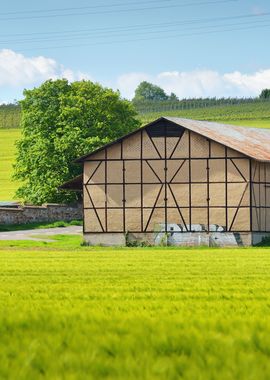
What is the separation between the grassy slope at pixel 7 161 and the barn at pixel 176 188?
44.0 m

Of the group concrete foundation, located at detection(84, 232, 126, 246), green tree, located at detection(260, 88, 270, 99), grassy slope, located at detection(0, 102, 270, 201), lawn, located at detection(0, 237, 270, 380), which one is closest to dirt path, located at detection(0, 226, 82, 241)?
concrete foundation, located at detection(84, 232, 126, 246)

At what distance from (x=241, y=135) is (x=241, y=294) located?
47882mm

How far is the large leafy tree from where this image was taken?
80500 mm

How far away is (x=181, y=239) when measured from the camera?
193 ft

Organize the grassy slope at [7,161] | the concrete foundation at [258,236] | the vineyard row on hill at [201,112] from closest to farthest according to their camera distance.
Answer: the concrete foundation at [258,236] → the grassy slope at [7,161] → the vineyard row on hill at [201,112]

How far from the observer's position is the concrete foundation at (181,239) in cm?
5741

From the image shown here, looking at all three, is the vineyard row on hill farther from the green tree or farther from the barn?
the barn

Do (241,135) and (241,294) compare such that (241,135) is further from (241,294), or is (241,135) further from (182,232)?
(241,294)

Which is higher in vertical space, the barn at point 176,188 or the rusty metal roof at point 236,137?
the rusty metal roof at point 236,137

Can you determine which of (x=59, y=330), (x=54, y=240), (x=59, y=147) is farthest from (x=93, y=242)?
(x=59, y=330)

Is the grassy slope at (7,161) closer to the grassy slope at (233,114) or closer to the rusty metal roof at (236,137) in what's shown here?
the grassy slope at (233,114)

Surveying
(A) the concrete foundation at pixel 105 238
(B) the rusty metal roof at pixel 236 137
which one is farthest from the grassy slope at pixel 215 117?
(A) the concrete foundation at pixel 105 238

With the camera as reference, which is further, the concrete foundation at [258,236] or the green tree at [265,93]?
the green tree at [265,93]

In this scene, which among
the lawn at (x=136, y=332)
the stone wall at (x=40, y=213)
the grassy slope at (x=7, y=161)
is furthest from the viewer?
the grassy slope at (x=7, y=161)
